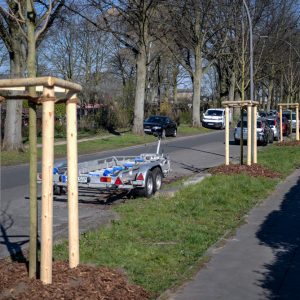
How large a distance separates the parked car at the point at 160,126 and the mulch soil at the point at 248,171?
16445 mm

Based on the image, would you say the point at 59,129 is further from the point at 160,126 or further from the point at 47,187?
the point at 47,187

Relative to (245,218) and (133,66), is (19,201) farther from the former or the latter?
(133,66)

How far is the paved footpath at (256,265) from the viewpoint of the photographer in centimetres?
406

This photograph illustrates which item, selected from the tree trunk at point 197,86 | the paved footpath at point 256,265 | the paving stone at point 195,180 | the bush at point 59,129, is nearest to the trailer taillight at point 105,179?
the paving stone at point 195,180

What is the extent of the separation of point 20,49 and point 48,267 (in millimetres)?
15182

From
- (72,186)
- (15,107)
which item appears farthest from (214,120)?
(72,186)

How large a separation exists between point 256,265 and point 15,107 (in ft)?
48.5

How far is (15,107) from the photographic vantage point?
17406 millimetres

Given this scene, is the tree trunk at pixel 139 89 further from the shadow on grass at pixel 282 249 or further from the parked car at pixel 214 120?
the shadow on grass at pixel 282 249

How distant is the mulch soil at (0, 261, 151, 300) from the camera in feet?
12.2

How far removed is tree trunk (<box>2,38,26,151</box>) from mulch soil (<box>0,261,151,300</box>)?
1392 cm

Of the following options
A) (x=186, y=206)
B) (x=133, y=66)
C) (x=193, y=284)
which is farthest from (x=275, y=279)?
(x=133, y=66)

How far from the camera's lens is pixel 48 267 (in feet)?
12.7

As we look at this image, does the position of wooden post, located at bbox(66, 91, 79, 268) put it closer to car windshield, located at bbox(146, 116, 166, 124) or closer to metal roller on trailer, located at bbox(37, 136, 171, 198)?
metal roller on trailer, located at bbox(37, 136, 171, 198)
